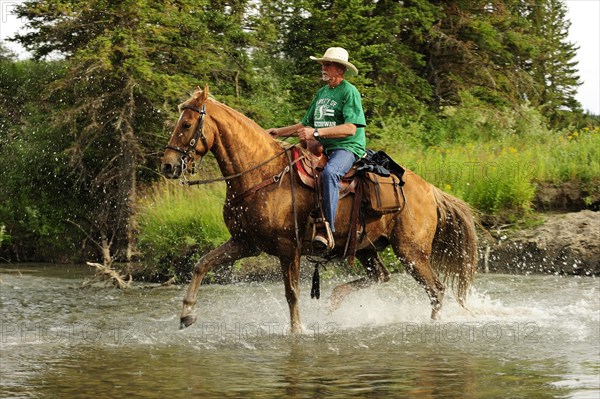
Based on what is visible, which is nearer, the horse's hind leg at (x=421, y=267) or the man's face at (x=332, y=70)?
the man's face at (x=332, y=70)

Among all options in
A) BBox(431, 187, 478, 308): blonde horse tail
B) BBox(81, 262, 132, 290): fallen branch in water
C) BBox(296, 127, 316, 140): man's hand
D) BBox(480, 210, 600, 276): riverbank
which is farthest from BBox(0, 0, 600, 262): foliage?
BBox(296, 127, 316, 140): man's hand

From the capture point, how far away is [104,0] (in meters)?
20.2

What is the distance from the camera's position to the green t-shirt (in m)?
9.43

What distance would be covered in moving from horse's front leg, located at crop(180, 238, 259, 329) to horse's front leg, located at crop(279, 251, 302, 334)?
394mm

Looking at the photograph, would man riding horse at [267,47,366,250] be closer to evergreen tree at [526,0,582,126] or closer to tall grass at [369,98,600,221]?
tall grass at [369,98,600,221]

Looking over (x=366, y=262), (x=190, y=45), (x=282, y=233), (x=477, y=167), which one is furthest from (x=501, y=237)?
(x=190, y=45)

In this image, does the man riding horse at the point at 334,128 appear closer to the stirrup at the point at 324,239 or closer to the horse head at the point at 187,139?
the stirrup at the point at 324,239

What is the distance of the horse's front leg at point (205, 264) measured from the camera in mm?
9297

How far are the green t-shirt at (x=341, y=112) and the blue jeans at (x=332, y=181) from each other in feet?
0.64

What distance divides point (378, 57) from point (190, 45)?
7.15 meters

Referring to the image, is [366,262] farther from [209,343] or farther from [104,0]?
[104,0]

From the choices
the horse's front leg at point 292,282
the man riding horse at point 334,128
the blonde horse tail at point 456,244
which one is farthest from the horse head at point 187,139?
the blonde horse tail at point 456,244

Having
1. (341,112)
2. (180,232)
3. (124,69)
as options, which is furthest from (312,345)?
(124,69)

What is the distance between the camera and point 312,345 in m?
8.99
